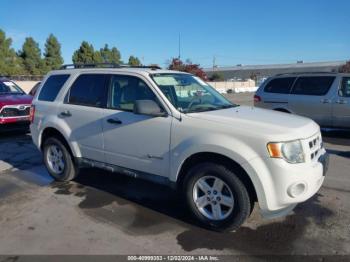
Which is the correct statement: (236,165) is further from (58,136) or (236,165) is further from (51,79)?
(51,79)

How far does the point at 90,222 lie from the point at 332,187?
147 inches

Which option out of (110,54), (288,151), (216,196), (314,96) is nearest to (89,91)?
(216,196)

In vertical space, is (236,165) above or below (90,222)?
above

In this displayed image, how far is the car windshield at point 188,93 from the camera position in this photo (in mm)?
4803

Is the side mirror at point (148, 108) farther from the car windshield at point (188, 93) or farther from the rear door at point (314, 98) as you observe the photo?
the rear door at point (314, 98)

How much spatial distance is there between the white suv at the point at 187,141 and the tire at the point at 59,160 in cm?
2

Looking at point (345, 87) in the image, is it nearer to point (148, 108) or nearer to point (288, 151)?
point (288, 151)

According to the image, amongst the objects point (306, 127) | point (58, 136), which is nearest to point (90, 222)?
point (58, 136)

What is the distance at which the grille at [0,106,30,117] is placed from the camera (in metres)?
10.3

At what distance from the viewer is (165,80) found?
5102 millimetres

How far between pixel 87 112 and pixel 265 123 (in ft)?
8.91

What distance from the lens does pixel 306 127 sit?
423 centimetres

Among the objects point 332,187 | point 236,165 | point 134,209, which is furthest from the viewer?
point 332,187

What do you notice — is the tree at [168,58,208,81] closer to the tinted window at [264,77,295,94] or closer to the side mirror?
the tinted window at [264,77,295,94]
